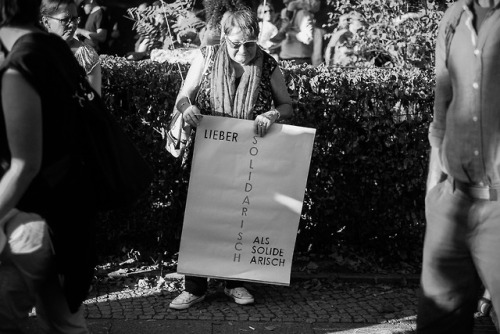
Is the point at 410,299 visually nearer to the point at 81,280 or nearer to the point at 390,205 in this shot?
the point at 390,205

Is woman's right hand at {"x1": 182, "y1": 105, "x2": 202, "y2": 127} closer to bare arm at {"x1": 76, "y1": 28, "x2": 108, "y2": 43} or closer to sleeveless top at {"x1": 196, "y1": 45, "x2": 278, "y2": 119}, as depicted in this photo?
sleeveless top at {"x1": 196, "y1": 45, "x2": 278, "y2": 119}

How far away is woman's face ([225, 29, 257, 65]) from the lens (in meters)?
4.93

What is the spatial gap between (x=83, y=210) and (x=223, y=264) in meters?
2.32

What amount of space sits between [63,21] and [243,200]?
1.57 metres

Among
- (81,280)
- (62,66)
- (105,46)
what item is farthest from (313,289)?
(105,46)

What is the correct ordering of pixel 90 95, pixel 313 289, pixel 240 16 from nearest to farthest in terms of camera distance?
pixel 90 95
pixel 240 16
pixel 313 289

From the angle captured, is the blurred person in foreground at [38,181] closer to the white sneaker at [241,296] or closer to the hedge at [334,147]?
the white sneaker at [241,296]

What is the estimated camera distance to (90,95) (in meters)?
2.99

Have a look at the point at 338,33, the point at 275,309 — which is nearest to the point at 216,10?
the point at 338,33

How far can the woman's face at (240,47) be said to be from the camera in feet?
16.2

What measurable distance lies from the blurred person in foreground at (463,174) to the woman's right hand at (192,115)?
1927 mm

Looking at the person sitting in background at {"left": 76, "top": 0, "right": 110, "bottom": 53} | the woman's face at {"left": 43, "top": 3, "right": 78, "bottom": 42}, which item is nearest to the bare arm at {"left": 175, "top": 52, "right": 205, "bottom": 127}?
the woman's face at {"left": 43, "top": 3, "right": 78, "bottom": 42}

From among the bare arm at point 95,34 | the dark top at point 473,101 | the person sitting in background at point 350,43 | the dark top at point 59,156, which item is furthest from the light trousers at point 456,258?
the bare arm at point 95,34

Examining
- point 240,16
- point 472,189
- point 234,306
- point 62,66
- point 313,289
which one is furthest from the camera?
point 313,289
